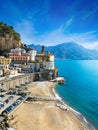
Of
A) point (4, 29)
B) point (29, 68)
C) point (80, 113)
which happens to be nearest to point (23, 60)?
point (29, 68)

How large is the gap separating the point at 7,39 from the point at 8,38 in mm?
914

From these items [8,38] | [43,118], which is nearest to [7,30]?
[8,38]

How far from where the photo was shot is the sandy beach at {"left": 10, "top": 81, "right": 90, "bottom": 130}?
36.0 m

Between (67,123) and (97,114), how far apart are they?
12.5 m

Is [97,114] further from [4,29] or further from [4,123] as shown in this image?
Result: [4,29]

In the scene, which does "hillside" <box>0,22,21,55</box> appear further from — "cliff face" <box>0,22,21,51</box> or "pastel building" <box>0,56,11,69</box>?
"pastel building" <box>0,56,11,69</box>

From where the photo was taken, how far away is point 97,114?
47.4 m

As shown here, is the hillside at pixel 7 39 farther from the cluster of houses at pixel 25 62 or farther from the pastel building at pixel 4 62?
the pastel building at pixel 4 62

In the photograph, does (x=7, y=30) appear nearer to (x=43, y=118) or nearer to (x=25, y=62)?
(x=25, y=62)

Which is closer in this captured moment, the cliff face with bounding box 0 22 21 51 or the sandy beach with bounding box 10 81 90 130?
the sandy beach with bounding box 10 81 90 130

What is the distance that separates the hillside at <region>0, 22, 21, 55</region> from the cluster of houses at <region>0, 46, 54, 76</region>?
265 inches

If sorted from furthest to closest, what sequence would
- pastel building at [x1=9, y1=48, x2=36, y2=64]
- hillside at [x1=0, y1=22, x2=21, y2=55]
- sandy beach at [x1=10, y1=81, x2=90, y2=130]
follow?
1. hillside at [x1=0, y1=22, x2=21, y2=55]
2. pastel building at [x1=9, y1=48, x2=36, y2=64]
3. sandy beach at [x1=10, y1=81, x2=90, y2=130]

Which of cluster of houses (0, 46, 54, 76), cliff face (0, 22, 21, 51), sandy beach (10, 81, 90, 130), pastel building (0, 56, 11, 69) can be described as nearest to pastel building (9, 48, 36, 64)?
cluster of houses (0, 46, 54, 76)

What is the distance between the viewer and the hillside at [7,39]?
104125 millimetres
